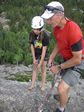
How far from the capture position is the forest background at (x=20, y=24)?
968 cm

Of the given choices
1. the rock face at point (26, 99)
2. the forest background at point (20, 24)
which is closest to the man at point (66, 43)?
the rock face at point (26, 99)

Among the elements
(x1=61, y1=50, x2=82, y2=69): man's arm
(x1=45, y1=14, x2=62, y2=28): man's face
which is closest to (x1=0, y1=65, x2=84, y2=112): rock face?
(x1=61, y1=50, x2=82, y2=69): man's arm

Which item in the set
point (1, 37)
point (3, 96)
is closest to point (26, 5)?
point (1, 37)

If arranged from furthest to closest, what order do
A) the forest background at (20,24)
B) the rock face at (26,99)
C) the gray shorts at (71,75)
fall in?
the forest background at (20,24) < the rock face at (26,99) < the gray shorts at (71,75)

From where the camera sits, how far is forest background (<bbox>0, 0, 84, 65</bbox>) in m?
9.68

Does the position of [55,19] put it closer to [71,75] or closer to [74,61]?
[74,61]

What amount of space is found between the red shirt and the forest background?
12.8ft

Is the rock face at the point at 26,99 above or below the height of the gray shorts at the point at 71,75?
below

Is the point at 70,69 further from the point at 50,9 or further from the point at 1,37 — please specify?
the point at 1,37

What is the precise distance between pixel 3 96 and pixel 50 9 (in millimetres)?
1750

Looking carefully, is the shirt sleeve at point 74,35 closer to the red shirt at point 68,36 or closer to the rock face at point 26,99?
the red shirt at point 68,36

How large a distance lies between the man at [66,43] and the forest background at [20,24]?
12.5 feet

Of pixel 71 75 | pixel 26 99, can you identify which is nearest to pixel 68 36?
pixel 71 75

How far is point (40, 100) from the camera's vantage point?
6.47 meters
